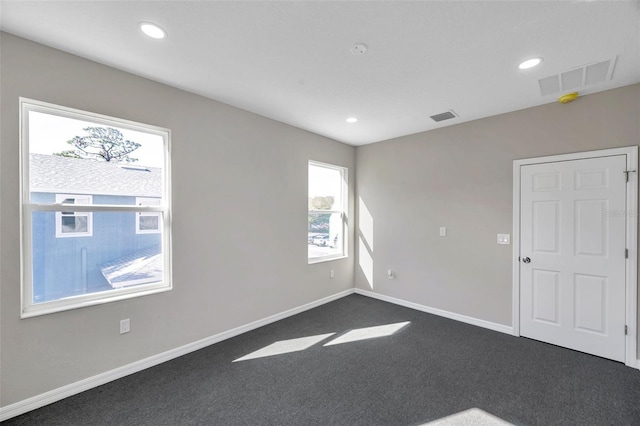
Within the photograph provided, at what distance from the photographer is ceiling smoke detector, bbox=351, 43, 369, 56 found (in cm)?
204

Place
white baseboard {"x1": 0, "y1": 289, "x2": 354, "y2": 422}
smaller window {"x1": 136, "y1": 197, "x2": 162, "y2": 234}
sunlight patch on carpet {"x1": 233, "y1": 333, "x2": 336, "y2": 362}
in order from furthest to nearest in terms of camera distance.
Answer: sunlight patch on carpet {"x1": 233, "y1": 333, "x2": 336, "y2": 362}, smaller window {"x1": 136, "y1": 197, "x2": 162, "y2": 234}, white baseboard {"x1": 0, "y1": 289, "x2": 354, "y2": 422}

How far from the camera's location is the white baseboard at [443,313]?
11.1ft

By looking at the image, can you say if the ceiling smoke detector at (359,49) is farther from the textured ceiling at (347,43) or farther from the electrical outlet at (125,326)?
the electrical outlet at (125,326)

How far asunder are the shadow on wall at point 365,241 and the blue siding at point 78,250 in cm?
334

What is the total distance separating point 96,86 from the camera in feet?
7.54

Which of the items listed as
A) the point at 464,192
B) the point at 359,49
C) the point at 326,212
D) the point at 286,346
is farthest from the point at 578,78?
the point at 286,346

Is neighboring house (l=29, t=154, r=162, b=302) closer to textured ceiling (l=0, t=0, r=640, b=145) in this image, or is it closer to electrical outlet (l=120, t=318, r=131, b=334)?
electrical outlet (l=120, t=318, r=131, b=334)

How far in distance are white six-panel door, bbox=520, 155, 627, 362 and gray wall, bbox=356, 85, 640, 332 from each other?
198 millimetres

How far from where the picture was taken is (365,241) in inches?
191

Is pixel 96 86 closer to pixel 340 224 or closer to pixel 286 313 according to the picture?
pixel 286 313

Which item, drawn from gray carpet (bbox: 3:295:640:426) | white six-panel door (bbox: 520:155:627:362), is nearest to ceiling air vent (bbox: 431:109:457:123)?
white six-panel door (bbox: 520:155:627:362)

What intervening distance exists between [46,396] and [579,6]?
457 centimetres

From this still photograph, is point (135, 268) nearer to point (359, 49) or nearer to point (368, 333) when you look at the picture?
point (368, 333)

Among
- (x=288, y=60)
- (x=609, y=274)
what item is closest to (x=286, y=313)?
(x=288, y=60)
